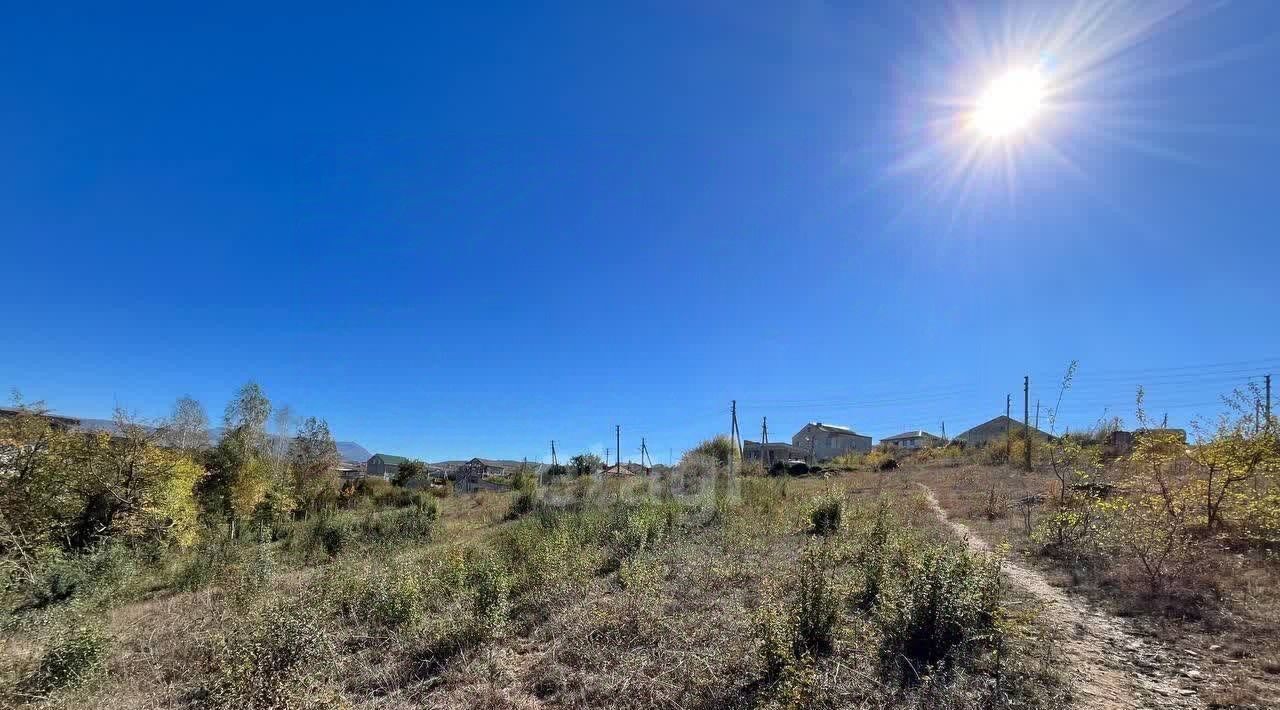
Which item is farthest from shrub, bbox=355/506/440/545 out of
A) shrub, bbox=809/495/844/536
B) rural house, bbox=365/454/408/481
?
rural house, bbox=365/454/408/481

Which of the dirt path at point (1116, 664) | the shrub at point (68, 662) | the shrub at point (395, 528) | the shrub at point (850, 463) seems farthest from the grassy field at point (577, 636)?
the shrub at point (850, 463)

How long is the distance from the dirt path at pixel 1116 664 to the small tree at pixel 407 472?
35611 mm

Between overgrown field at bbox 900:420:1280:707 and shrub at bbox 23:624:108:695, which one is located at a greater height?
overgrown field at bbox 900:420:1280:707

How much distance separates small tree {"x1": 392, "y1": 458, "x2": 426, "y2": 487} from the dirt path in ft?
117

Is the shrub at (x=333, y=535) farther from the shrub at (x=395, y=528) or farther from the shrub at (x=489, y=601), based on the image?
the shrub at (x=489, y=601)

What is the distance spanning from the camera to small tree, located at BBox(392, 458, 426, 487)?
33594 millimetres

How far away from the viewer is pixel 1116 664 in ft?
12.9

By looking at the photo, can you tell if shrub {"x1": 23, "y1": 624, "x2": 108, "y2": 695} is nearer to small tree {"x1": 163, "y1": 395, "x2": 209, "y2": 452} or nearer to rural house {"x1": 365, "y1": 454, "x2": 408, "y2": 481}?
small tree {"x1": 163, "y1": 395, "x2": 209, "y2": 452}

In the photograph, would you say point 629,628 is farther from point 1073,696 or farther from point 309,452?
point 309,452

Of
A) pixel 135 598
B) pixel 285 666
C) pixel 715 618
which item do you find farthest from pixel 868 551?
pixel 135 598

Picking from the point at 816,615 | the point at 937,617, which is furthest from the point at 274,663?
the point at 937,617

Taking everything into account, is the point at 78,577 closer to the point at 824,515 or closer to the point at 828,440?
the point at 824,515

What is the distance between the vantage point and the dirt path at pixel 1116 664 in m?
3.38

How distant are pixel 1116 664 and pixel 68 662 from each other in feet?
30.4
